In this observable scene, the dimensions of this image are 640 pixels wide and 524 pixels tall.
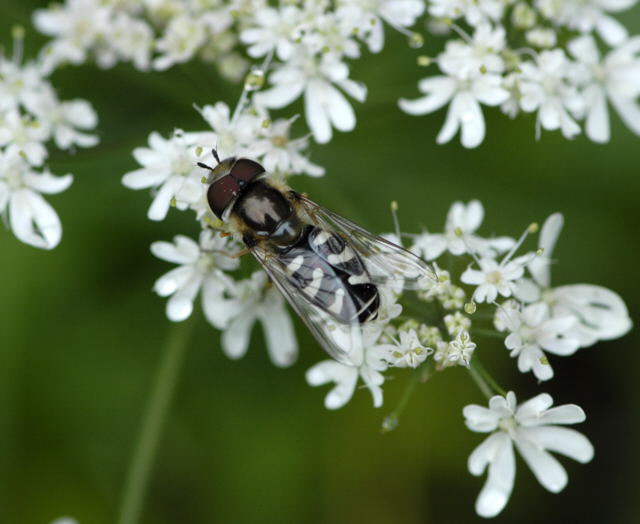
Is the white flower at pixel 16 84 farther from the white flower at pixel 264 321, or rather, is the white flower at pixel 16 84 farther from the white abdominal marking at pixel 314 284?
the white abdominal marking at pixel 314 284

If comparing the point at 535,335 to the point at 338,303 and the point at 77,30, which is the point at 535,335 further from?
the point at 77,30

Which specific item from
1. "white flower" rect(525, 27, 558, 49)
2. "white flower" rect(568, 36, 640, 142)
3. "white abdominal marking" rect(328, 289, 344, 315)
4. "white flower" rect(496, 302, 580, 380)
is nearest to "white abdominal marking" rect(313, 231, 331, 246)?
"white abdominal marking" rect(328, 289, 344, 315)

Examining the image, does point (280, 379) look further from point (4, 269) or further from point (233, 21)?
point (233, 21)

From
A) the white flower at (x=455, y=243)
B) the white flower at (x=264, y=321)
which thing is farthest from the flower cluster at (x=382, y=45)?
the white flower at (x=264, y=321)

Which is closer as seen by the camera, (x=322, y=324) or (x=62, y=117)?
(x=322, y=324)

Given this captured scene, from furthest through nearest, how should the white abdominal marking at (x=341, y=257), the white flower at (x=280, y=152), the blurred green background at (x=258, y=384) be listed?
the blurred green background at (x=258, y=384), the white flower at (x=280, y=152), the white abdominal marking at (x=341, y=257)

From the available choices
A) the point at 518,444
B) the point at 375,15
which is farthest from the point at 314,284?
the point at 375,15
